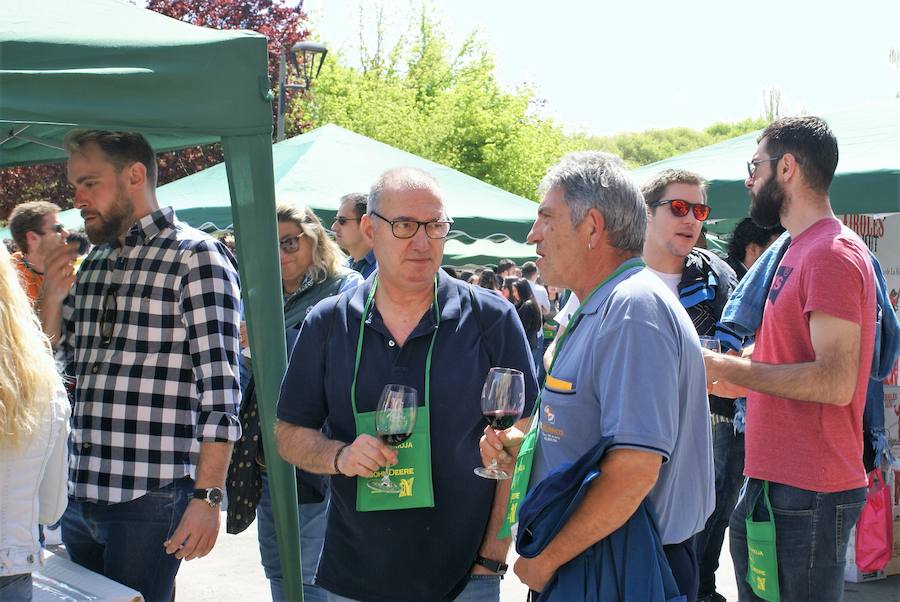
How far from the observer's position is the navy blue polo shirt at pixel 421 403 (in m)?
2.84

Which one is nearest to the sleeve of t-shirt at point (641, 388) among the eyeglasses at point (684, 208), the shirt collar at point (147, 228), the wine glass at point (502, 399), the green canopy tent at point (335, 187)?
the wine glass at point (502, 399)

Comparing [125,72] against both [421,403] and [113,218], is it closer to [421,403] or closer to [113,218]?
[113,218]

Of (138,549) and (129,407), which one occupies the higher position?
(129,407)

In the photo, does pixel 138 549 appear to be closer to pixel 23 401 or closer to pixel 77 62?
pixel 23 401

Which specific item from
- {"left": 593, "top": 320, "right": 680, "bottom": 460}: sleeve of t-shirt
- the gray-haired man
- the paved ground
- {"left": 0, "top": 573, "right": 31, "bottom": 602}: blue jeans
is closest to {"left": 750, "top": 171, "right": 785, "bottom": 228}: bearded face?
the gray-haired man

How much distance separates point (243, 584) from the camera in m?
6.05

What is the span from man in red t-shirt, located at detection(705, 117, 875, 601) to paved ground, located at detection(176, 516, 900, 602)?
107 inches

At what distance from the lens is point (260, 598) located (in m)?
5.79

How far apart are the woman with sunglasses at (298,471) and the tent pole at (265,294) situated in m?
0.45

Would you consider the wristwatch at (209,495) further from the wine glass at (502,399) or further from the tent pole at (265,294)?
the wine glass at (502,399)

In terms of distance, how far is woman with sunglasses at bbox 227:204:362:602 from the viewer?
4.08 m

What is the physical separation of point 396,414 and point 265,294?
36.9 inches

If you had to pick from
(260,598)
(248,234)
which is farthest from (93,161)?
(260,598)

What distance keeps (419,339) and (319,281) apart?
1.79m
